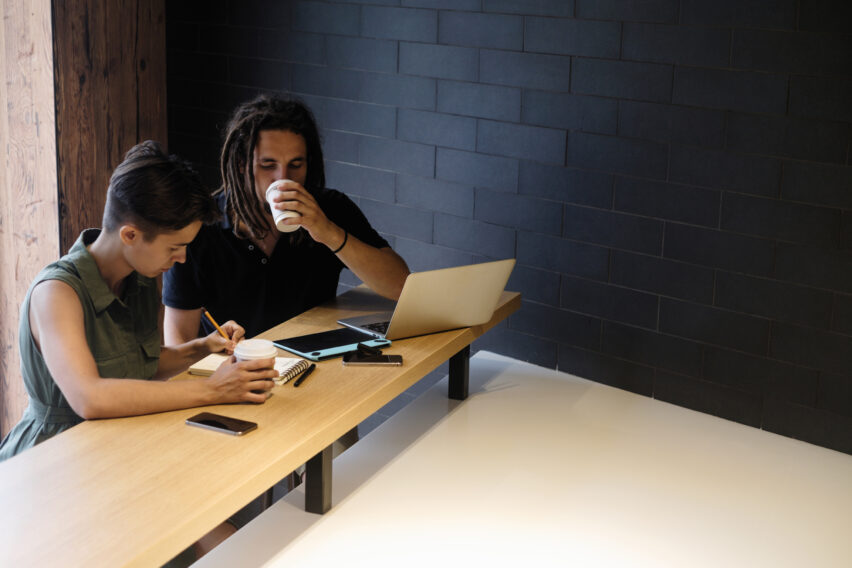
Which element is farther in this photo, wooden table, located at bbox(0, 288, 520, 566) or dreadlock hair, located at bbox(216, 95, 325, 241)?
dreadlock hair, located at bbox(216, 95, 325, 241)

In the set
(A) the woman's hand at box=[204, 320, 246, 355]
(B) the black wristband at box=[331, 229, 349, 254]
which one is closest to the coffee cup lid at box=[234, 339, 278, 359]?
(A) the woman's hand at box=[204, 320, 246, 355]

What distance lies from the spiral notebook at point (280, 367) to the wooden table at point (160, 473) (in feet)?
0.12

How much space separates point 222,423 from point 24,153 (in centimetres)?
231

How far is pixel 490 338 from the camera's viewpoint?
Result: 11.5 feet

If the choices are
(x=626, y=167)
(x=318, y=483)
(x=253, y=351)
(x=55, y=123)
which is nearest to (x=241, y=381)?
(x=253, y=351)

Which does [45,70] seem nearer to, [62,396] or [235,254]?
[235,254]

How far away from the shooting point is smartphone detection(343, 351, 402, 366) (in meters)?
2.10

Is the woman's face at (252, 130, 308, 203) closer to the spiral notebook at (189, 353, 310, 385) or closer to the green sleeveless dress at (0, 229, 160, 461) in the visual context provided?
the green sleeveless dress at (0, 229, 160, 461)

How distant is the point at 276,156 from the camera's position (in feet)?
8.12

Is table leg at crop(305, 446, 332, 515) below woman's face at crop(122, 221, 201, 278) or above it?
below

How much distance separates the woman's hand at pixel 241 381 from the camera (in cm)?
185

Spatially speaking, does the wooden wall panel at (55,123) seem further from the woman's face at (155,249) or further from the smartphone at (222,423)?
the smartphone at (222,423)

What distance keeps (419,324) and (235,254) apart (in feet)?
2.12

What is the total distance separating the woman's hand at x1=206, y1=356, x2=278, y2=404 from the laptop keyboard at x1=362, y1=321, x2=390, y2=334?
1.62 feet
